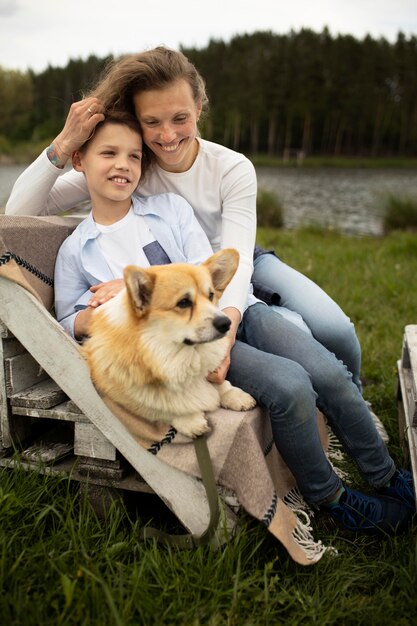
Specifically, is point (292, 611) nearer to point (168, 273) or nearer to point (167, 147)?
point (168, 273)


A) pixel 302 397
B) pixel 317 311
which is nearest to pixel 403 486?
pixel 302 397

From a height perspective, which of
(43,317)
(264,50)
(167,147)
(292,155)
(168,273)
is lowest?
(292,155)

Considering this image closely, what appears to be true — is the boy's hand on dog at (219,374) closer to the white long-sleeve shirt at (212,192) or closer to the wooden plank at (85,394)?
the wooden plank at (85,394)

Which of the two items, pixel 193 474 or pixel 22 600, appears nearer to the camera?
pixel 22 600

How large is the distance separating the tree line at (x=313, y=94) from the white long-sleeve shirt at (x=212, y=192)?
56482 millimetres

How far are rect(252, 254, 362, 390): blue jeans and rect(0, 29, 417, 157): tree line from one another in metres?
56.4

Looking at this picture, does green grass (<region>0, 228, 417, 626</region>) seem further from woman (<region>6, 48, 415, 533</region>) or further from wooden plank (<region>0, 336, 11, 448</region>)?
woman (<region>6, 48, 415, 533</region>)

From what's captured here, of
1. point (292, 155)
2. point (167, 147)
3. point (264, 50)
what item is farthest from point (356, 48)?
point (167, 147)

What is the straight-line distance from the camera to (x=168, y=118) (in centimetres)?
273

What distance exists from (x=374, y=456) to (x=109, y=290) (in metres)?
1.46

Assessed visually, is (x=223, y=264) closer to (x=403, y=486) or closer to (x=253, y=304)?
(x=253, y=304)

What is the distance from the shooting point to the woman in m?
2.31

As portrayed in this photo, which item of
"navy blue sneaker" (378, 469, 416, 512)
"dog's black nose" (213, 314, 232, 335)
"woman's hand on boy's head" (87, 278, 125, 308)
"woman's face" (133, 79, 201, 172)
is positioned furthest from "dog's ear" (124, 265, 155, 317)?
"navy blue sneaker" (378, 469, 416, 512)

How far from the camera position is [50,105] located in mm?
56125
